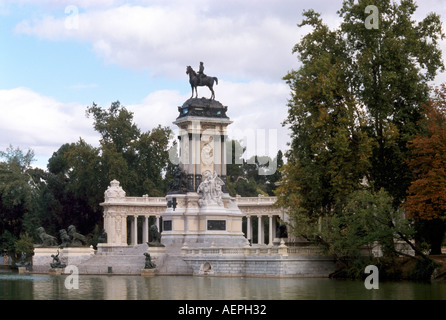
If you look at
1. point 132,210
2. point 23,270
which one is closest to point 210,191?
point 23,270

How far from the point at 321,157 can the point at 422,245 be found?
7.25m

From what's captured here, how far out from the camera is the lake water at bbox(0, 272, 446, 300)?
3691 cm

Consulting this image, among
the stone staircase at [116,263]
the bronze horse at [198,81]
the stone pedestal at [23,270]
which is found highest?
the bronze horse at [198,81]

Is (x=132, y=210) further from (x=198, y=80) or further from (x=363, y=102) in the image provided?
(x=363, y=102)

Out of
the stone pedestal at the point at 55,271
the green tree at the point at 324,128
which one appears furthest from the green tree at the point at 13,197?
the green tree at the point at 324,128

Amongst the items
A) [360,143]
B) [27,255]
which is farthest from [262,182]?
[360,143]

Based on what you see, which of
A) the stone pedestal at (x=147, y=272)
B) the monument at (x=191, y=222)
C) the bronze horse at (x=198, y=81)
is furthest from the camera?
the bronze horse at (x=198, y=81)

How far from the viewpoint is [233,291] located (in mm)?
40750

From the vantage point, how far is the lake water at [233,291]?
3691 cm

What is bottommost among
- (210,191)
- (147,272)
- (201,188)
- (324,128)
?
(147,272)

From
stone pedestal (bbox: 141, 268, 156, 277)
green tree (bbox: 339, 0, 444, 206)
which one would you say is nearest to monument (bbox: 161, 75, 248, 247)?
stone pedestal (bbox: 141, 268, 156, 277)

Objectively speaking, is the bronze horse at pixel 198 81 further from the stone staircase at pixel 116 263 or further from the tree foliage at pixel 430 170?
the tree foliage at pixel 430 170

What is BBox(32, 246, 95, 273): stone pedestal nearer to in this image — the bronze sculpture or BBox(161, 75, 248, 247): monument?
BBox(161, 75, 248, 247): monument
